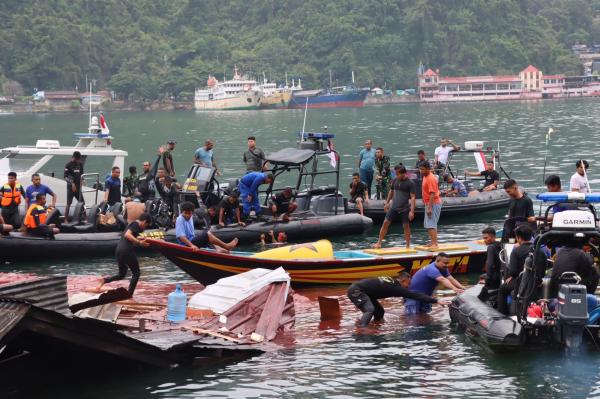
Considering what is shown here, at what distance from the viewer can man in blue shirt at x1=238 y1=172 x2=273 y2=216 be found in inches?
943

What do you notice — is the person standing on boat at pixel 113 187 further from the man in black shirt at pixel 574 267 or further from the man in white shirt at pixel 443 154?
the man in black shirt at pixel 574 267

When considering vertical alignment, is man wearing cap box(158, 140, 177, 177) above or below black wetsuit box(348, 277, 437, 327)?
above

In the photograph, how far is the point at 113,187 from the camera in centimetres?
2433

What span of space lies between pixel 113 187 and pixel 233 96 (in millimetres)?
143019

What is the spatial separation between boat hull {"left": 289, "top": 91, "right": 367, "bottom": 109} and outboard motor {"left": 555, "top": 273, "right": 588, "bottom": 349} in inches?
5787

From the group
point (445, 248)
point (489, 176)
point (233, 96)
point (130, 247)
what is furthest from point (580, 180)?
point (233, 96)

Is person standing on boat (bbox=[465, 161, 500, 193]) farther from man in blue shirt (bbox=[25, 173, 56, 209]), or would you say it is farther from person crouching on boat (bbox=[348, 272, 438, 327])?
person crouching on boat (bbox=[348, 272, 438, 327])

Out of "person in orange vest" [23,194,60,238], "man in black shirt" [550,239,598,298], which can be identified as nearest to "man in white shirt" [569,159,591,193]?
"man in black shirt" [550,239,598,298]

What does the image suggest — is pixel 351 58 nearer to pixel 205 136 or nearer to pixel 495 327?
pixel 205 136

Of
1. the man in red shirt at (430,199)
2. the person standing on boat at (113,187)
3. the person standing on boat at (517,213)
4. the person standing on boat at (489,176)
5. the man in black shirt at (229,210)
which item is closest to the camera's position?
the person standing on boat at (517,213)

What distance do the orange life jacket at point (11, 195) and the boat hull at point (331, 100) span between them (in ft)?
453

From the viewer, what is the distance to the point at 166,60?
184375mm

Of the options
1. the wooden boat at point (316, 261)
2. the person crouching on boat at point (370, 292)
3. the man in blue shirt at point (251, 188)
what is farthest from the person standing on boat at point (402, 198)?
the person crouching on boat at point (370, 292)

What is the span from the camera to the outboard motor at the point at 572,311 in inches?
546
